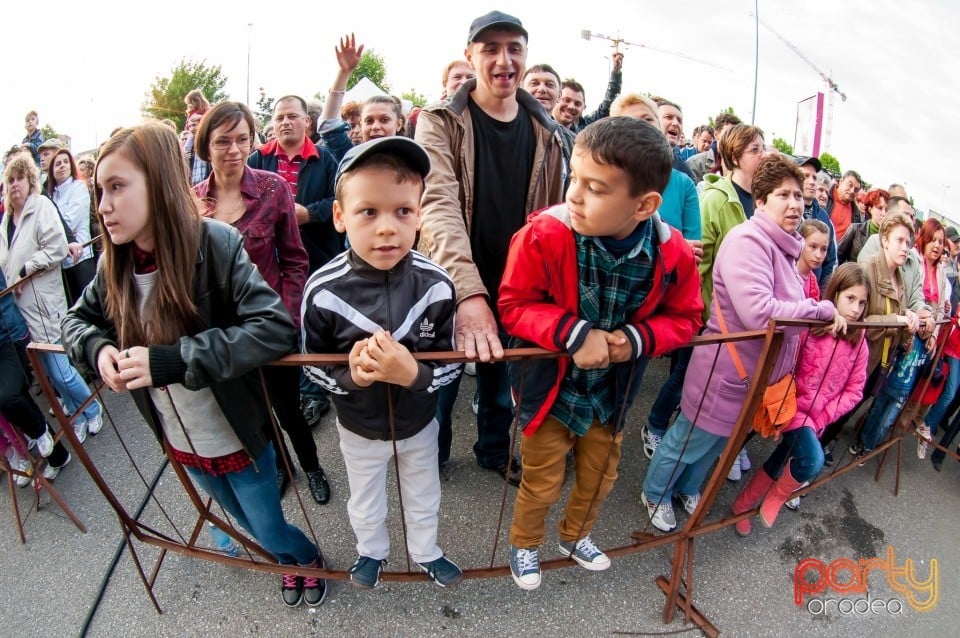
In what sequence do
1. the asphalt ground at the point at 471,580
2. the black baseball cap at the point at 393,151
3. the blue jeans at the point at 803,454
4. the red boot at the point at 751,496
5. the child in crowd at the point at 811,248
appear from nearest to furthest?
the black baseball cap at the point at 393,151 → the asphalt ground at the point at 471,580 → the blue jeans at the point at 803,454 → the red boot at the point at 751,496 → the child in crowd at the point at 811,248

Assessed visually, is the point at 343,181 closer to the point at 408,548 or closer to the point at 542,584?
the point at 408,548

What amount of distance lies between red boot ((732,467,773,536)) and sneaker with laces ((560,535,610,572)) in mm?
1078

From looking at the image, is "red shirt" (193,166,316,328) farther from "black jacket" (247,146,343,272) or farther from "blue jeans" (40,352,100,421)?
"blue jeans" (40,352,100,421)

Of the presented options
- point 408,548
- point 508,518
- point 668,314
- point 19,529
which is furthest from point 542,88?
point 19,529

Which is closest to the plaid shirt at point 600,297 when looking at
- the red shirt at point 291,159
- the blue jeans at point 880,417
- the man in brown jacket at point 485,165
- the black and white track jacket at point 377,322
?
the man in brown jacket at point 485,165

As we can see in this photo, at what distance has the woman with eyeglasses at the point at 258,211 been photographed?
2566 millimetres

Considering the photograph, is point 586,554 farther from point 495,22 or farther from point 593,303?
point 495,22

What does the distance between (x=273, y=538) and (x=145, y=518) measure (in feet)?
4.43

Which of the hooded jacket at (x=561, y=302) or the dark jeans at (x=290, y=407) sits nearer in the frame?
the hooded jacket at (x=561, y=302)

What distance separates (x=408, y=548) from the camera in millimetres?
2240

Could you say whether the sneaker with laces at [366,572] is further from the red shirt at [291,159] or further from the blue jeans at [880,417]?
A: the blue jeans at [880,417]

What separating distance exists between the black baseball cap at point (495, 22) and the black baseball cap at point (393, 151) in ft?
2.93

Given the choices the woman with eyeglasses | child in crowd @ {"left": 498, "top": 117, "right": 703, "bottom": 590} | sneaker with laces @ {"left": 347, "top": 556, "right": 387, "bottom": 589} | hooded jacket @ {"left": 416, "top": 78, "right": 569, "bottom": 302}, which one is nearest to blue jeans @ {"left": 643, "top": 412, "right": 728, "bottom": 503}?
child in crowd @ {"left": 498, "top": 117, "right": 703, "bottom": 590}

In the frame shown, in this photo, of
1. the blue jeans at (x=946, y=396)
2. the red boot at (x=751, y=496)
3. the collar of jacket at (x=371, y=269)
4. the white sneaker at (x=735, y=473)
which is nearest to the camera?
the collar of jacket at (x=371, y=269)
